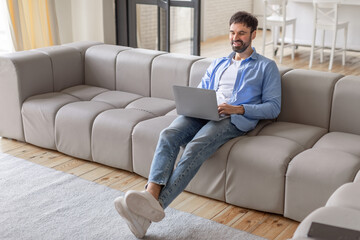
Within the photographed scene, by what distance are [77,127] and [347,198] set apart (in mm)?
1966

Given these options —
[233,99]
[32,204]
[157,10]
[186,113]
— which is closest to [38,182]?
[32,204]

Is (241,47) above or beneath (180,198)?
above

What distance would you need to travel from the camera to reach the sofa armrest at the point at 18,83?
369cm

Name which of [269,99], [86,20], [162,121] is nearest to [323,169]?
[269,99]

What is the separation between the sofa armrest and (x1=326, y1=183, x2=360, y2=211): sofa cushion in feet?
7.99

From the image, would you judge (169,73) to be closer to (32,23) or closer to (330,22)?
(32,23)

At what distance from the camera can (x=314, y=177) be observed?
8.39ft

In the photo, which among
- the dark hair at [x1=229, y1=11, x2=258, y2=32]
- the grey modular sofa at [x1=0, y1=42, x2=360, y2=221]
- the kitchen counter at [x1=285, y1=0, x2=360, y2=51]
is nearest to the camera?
the grey modular sofa at [x1=0, y1=42, x2=360, y2=221]

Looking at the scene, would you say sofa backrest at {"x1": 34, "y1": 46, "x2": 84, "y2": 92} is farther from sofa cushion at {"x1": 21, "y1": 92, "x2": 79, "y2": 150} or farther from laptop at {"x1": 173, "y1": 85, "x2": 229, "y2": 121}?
laptop at {"x1": 173, "y1": 85, "x2": 229, "y2": 121}

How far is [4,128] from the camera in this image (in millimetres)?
3910

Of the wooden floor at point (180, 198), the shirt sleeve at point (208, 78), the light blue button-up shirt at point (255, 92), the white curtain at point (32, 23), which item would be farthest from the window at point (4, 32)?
the light blue button-up shirt at point (255, 92)

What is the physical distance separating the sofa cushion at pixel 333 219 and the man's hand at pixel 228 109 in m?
1.06

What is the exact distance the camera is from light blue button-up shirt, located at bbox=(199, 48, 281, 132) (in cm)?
295

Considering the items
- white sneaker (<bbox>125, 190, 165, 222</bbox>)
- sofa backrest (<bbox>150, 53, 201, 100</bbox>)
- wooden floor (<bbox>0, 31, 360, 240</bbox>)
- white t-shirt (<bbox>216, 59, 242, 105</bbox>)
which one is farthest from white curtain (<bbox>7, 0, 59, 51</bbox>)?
white sneaker (<bbox>125, 190, 165, 222</bbox>)
